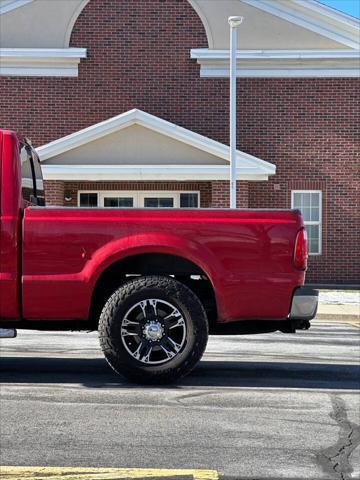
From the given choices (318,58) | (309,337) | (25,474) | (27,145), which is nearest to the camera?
(25,474)

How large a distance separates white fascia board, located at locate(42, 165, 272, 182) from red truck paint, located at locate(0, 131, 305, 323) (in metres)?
12.2

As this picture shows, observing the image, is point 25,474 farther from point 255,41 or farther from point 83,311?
point 255,41

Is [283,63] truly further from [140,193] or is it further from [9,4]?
[9,4]

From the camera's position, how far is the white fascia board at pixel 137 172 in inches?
722

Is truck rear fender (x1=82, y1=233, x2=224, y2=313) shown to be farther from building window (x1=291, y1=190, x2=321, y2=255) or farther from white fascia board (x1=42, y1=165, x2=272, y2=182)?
building window (x1=291, y1=190, x2=321, y2=255)

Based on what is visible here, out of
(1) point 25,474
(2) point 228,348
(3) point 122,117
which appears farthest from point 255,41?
(1) point 25,474

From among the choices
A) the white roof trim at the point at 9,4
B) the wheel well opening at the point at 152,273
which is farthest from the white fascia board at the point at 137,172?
the wheel well opening at the point at 152,273

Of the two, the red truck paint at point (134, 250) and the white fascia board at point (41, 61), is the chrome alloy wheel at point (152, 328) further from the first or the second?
the white fascia board at point (41, 61)

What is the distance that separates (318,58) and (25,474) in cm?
1712

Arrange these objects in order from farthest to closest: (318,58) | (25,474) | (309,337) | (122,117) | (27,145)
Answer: (318,58) → (122,117) → (309,337) → (27,145) → (25,474)

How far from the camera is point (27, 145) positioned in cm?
714

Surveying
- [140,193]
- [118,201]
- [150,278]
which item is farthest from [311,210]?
[150,278]

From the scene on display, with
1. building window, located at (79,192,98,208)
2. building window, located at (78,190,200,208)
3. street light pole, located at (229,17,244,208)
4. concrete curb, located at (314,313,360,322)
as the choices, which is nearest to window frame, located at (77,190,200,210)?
building window, located at (78,190,200,208)

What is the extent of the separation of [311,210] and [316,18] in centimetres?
503
